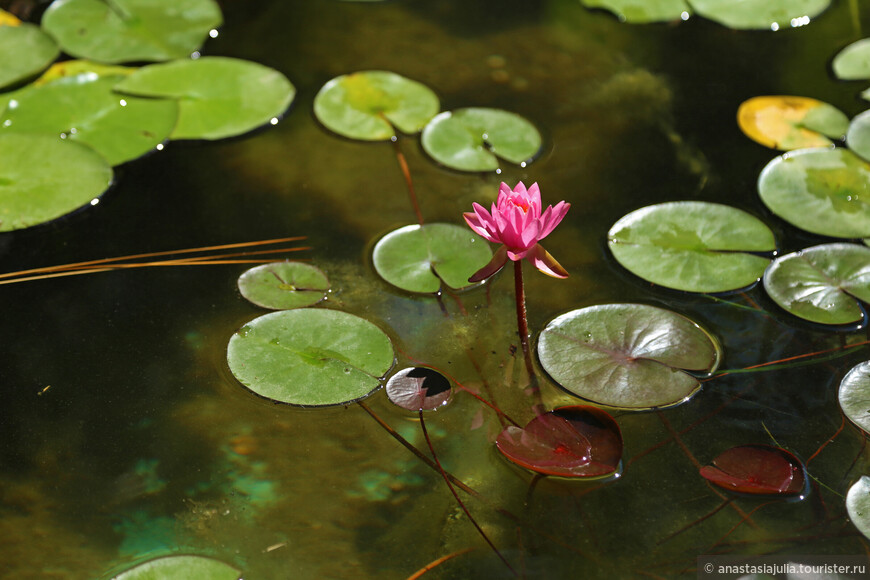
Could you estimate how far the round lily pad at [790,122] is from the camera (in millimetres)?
2209

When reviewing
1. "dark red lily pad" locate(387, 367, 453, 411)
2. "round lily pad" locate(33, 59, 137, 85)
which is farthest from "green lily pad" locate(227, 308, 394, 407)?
"round lily pad" locate(33, 59, 137, 85)

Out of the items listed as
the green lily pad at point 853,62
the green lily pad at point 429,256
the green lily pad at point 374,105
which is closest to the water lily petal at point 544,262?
the green lily pad at point 429,256

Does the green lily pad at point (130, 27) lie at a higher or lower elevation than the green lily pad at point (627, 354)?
higher

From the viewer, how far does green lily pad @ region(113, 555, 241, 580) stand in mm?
1311

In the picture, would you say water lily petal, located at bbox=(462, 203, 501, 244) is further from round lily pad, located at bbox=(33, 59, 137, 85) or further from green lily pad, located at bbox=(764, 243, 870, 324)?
round lily pad, located at bbox=(33, 59, 137, 85)

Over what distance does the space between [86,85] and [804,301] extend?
2.24 metres

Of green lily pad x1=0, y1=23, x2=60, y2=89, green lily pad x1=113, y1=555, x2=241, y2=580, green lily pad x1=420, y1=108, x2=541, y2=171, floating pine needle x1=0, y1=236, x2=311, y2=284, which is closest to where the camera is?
green lily pad x1=113, y1=555, x2=241, y2=580

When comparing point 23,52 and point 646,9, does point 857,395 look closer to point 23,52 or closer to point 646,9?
point 646,9

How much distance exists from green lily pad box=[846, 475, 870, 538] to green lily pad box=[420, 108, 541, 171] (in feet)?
3.99

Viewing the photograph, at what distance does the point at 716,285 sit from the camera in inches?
69.4

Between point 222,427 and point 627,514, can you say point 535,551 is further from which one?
point 222,427

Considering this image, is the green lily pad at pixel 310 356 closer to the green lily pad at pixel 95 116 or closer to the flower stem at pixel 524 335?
the flower stem at pixel 524 335

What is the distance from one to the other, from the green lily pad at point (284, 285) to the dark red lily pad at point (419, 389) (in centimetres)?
32

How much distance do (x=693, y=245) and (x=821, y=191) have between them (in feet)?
1.50
